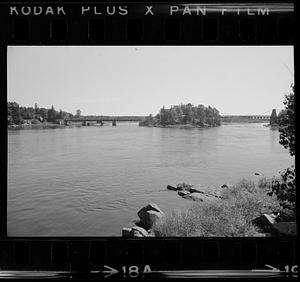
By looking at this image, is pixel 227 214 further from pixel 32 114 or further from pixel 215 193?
pixel 32 114

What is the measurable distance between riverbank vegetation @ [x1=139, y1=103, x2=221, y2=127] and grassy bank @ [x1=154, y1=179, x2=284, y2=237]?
630 mm

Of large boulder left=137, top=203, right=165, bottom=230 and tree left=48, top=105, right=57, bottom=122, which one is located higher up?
tree left=48, top=105, right=57, bottom=122

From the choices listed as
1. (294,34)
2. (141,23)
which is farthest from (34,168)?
(294,34)

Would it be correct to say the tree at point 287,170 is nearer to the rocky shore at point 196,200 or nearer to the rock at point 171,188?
the rocky shore at point 196,200

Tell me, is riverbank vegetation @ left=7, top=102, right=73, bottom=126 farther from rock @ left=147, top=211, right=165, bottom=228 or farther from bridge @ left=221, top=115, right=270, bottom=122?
bridge @ left=221, top=115, right=270, bottom=122

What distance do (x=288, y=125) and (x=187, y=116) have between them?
911mm

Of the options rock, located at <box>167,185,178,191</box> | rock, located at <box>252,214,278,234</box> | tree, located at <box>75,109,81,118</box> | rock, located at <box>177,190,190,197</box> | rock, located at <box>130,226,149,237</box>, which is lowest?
rock, located at <box>130,226,149,237</box>

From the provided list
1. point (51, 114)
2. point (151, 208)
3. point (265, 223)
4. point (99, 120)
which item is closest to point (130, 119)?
point (99, 120)

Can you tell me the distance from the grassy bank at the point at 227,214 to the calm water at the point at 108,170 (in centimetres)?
10

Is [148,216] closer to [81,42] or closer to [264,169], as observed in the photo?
[264,169]

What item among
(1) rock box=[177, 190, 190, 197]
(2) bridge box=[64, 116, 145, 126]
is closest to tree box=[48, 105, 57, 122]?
(2) bridge box=[64, 116, 145, 126]

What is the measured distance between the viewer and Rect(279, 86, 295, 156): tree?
3121mm

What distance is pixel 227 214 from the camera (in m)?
3.12

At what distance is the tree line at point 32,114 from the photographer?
3.10 meters
